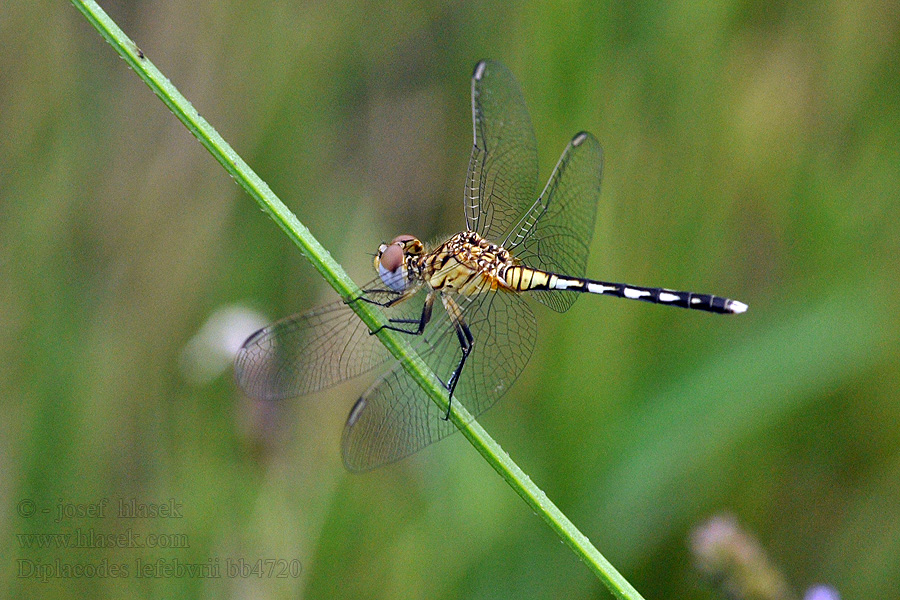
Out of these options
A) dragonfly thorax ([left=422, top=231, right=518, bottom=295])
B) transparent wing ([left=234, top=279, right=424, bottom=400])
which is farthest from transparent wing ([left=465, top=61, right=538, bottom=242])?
transparent wing ([left=234, top=279, right=424, bottom=400])

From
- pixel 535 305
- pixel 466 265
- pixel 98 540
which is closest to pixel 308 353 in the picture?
pixel 466 265

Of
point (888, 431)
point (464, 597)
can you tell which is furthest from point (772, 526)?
point (464, 597)

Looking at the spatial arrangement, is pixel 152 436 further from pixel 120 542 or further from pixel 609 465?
pixel 609 465

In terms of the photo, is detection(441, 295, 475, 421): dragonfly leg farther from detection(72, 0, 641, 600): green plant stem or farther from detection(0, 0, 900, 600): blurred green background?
detection(72, 0, 641, 600): green plant stem

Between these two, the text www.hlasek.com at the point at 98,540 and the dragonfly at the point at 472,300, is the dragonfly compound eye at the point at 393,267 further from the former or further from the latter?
the text www.hlasek.com at the point at 98,540

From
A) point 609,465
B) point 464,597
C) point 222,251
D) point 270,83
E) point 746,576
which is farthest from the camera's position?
point 270,83
